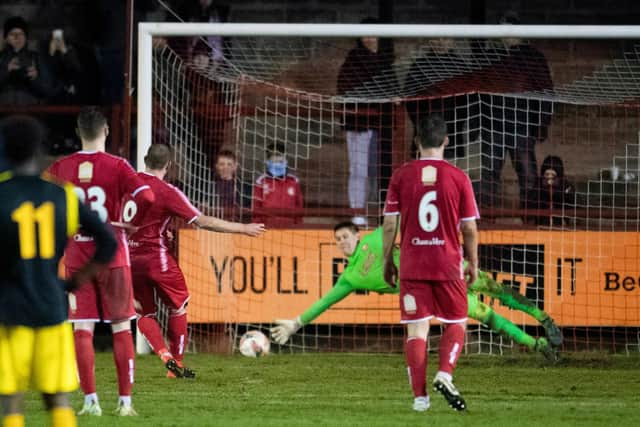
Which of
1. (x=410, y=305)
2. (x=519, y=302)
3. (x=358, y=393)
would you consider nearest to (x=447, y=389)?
(x=410, y=305)

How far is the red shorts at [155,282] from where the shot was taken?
34.2ft

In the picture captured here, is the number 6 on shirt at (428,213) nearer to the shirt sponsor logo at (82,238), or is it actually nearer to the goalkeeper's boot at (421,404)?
the goalkeeper's boot at (421,404)

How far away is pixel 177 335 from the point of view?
10617 mm

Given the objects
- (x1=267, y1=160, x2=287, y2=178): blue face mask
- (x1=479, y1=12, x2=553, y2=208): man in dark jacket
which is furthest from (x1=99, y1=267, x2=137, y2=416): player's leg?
(x1=479, y1=12, x2=553, y2=208): man in dark jacket

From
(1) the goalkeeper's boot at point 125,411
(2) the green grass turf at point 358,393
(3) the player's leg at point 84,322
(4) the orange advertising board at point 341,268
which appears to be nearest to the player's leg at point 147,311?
(2) the green grass turf at point 358,393

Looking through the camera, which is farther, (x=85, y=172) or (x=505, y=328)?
(x=505, y=328)

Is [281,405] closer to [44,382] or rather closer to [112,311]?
[112,311]

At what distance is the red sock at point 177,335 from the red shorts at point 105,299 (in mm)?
2810

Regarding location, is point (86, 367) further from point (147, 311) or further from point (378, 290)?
point (378, 290)

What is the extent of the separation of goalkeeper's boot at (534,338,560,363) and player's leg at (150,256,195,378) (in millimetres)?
3000

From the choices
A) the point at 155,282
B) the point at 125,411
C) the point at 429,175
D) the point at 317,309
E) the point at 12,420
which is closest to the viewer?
the point at 12,420

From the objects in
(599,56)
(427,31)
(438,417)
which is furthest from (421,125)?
(599,56)

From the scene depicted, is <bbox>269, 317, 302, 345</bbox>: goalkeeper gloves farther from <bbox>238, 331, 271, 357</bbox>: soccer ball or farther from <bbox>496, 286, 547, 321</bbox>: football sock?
<bbox>496, 286, 547, 321</bbox>: football sock

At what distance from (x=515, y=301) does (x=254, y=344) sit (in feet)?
7.70
